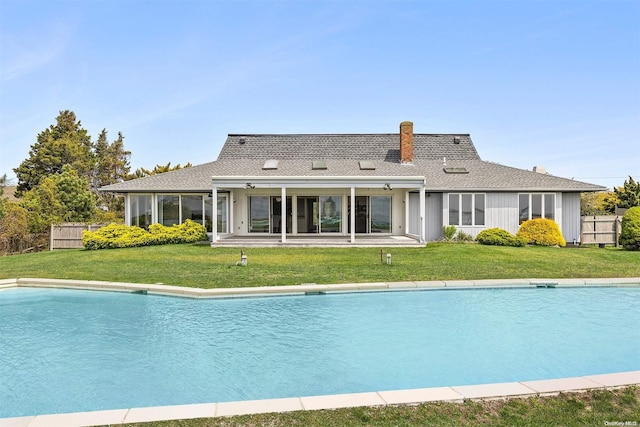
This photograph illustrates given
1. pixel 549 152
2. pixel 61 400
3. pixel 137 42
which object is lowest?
pixel 61 400

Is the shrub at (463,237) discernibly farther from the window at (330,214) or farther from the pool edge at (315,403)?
the pool edge at (315,403)

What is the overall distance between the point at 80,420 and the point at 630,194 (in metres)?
33.7

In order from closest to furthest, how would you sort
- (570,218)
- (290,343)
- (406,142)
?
(290,343) < (570,218) < (406,142)

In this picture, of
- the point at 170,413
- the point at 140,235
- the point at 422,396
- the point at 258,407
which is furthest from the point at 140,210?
the point at 422,396

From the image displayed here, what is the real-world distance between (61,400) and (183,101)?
22.8 m

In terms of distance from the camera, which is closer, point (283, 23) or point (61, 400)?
point (61, 400)

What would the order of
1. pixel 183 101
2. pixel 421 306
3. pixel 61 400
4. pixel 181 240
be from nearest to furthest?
pixel 61 400 < pixel 421 306 < pixel 181 240 < pixel 183 101

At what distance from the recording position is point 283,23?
1770cm

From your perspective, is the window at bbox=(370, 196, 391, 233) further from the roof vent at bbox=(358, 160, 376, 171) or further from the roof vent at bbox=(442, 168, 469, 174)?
the roof vent at bbox=(442, 168, 469, 174)

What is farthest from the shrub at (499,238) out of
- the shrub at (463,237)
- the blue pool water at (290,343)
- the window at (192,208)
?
the window at (192,208)

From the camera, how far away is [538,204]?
20.5m

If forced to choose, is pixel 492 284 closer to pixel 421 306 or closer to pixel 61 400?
pixel 421 306

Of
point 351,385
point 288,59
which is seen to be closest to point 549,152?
point 288,59

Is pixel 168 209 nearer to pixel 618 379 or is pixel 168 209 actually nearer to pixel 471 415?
pixel 471 415
